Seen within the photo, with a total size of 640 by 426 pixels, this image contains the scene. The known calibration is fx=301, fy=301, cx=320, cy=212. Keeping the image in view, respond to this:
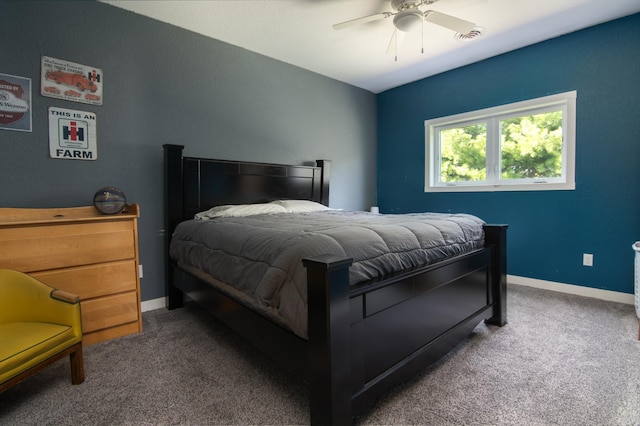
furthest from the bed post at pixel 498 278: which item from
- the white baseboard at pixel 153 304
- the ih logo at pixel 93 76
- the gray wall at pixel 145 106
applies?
the ih logo at pixel 93 76

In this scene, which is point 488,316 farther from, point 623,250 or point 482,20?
point 482,20

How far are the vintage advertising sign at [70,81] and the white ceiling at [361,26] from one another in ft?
2.00

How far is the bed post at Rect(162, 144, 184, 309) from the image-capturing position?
258 centimetres

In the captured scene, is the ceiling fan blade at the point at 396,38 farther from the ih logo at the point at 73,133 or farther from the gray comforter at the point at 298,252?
the ih logo at the point at 73,133

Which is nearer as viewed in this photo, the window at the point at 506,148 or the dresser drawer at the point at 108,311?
the dresser drawer at the point at 108,311

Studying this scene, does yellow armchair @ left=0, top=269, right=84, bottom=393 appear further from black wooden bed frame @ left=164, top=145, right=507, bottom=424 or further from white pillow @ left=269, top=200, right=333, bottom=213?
white pillow @ left=269, top=200, right=333, bottom=213

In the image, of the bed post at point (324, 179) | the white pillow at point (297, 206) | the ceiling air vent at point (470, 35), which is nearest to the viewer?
the ceiling air vent at point (470, 35)

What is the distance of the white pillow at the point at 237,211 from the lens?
2588mm

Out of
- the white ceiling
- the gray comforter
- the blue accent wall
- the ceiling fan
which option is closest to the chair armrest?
the gray comforter

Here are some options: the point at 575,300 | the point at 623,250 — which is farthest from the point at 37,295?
the point at 623,250

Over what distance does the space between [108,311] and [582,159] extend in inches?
164

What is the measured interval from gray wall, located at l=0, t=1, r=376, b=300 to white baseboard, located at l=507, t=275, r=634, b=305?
2764 millimetres

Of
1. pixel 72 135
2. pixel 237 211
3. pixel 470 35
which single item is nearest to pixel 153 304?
pixel 237 211

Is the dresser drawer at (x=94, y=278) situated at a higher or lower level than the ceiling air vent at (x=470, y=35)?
lower
